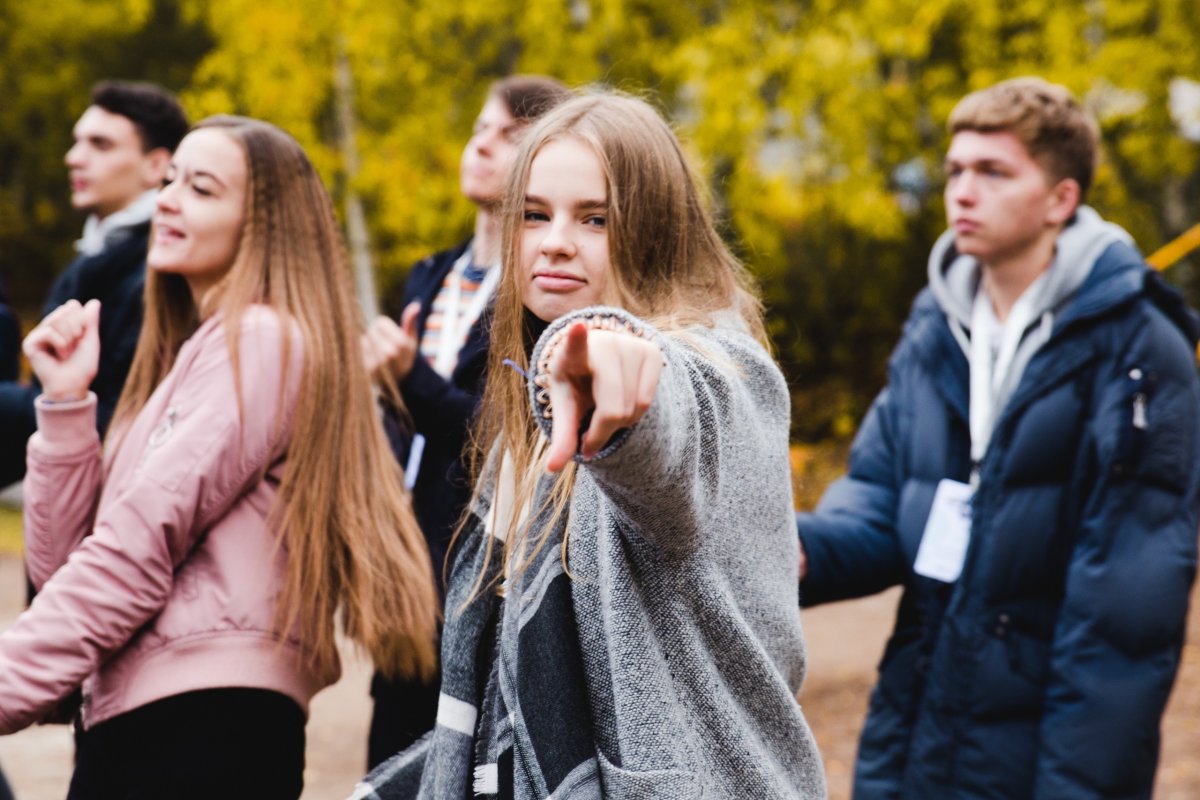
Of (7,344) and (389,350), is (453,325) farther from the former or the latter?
(7,344)

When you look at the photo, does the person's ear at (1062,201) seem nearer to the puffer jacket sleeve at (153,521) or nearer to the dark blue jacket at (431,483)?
the dark blue jacket at (431,483)

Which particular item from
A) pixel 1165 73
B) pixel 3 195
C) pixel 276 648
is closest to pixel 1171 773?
pixel 276 648

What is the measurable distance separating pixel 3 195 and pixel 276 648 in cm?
2122

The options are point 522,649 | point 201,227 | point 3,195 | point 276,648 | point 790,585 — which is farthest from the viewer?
point 3,195

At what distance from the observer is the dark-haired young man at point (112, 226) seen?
4.56m

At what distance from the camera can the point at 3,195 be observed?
21875mm

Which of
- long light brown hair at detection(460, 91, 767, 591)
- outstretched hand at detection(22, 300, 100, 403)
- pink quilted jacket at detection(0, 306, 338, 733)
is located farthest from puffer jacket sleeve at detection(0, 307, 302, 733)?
long light brown hair at detection(460, 91, 767, 591)

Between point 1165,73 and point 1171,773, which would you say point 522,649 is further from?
point 1165,73

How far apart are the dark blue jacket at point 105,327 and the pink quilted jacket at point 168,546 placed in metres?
1.39

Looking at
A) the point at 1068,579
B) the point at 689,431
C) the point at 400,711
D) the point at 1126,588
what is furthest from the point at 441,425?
the point at 689,431

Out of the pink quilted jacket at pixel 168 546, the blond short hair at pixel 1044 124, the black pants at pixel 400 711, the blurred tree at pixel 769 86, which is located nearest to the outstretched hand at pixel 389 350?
the pink quilted jacket at pixel 168 546

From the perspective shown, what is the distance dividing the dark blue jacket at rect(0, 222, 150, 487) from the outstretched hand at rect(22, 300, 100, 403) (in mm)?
1345

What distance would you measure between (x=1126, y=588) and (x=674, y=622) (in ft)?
6.12

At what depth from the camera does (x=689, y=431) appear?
5.63 ft
